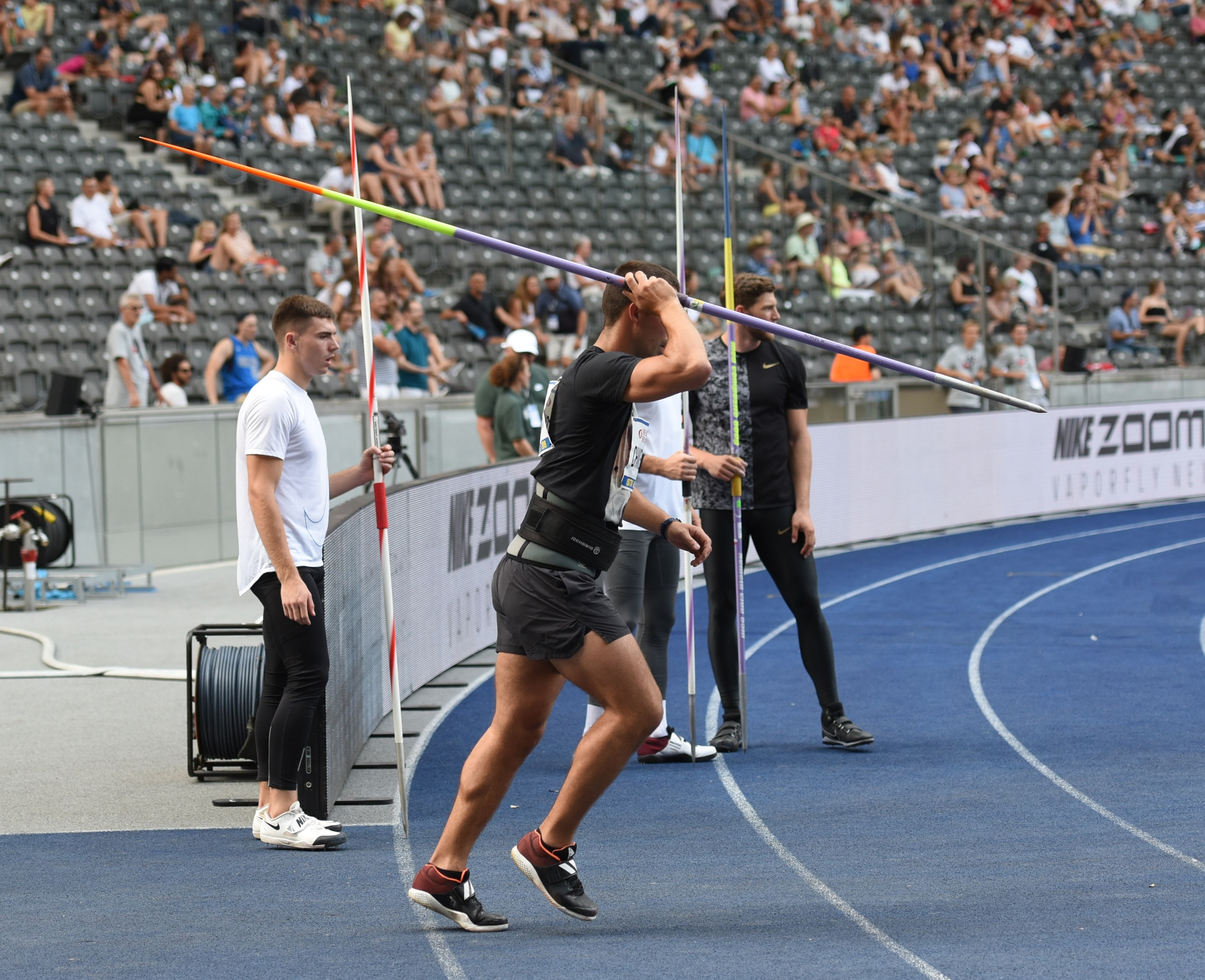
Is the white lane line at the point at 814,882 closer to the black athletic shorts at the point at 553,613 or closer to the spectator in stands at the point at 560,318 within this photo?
the black athletic shorts at the point at 553,613

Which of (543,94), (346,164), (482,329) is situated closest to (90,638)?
(482,329)

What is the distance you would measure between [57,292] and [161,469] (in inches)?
129

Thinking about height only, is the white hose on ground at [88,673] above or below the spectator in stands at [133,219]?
below

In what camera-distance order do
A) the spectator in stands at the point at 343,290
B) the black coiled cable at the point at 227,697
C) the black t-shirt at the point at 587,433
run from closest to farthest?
the black t-shirt at the point at 587,433
the black coiled cable at the point at 227,697
the spectator in stands at the point at 343,290

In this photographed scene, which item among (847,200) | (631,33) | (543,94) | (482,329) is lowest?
(482,329)

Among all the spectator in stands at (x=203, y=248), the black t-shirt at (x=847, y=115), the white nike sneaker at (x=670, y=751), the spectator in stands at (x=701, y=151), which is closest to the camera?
the white nike sneaker at (x=670, y=751)

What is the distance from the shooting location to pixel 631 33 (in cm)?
2555

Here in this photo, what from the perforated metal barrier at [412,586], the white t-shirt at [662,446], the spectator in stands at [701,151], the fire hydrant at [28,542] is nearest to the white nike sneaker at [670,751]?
the white t-shirt at [662,446]

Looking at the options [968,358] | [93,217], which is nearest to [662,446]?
[93,217]

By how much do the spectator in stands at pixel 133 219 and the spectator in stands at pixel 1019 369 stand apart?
9.38m

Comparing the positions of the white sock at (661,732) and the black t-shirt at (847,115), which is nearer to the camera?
the white sock at (661,732)

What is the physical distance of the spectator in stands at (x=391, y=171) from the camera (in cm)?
1928

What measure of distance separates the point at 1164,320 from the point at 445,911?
2056 centimetres

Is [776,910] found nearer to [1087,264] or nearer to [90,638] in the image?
[90,638]
